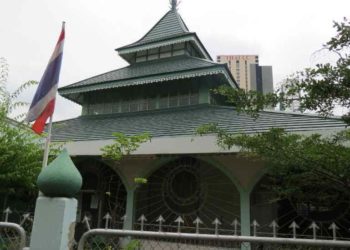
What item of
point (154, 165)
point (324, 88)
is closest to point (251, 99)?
point (324, 88)

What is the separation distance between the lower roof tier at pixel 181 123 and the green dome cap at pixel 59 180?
18.9 ft

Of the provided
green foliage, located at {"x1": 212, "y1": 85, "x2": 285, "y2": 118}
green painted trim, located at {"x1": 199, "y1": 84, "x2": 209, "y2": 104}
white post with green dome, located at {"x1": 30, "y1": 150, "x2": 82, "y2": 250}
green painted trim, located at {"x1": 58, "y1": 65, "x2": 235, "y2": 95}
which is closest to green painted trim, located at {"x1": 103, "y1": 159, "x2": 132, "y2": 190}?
green painted trim, located at {"x1": 58, "y1": 65, "x2": 235, "y2": 95}

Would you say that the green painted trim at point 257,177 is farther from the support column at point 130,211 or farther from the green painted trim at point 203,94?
A: the green painted trim at point 203,94

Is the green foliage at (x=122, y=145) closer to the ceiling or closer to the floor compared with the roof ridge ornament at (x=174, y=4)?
closer to the floor

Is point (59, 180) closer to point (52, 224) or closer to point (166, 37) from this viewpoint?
point (52, 224)

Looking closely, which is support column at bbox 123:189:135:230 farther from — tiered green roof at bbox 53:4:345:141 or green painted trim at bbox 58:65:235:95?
green painted trim at bbox 58:65:235:95

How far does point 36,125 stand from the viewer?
462cm

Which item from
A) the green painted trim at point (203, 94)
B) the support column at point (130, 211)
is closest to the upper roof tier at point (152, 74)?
the green painted trim at point (203, 94)

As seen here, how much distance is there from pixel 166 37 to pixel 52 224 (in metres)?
11.5

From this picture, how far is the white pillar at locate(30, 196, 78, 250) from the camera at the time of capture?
2.32 meters

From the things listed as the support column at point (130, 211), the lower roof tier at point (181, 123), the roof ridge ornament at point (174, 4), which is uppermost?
the roof ridge ornament at point (174, 4)

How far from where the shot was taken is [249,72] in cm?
2466

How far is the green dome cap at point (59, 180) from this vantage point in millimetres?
2344

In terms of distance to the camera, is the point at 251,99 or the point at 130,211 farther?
the point at 130,211
